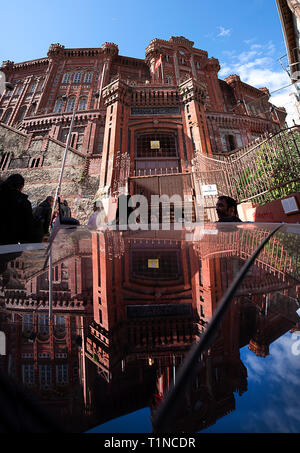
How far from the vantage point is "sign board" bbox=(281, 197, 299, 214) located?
4.03 meters

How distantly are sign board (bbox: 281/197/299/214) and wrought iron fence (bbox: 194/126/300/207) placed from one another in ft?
1.39

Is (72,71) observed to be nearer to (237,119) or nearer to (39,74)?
(39,74)

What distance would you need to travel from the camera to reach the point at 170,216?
927 centimetres

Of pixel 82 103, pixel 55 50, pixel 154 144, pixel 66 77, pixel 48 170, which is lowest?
pixel 48 170

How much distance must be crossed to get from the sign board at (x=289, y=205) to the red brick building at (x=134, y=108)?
16.9 ft

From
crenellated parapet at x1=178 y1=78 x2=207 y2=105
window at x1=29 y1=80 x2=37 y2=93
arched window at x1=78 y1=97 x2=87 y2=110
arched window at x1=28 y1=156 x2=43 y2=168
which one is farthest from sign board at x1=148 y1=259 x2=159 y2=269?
window at x1=29 y1=80 x2=37 y2=93

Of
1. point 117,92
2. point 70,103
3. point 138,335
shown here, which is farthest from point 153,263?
point 70,103

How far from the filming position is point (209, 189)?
→ 27.3ft

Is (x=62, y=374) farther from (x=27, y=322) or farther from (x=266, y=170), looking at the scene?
(x=266, y=170)

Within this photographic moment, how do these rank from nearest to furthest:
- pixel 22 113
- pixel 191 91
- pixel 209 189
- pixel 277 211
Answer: pixel 277 211 < pixel 209 189 < pixel 191 91 < pixel 22 113

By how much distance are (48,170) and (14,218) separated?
1460 cm

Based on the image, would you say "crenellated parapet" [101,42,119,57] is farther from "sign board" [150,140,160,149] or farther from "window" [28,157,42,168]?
"sign board" [150,140,160,149]

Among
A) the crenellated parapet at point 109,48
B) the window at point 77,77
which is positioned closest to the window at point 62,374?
the window at point 77,77

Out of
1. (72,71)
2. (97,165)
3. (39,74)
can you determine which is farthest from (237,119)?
(39,74)
